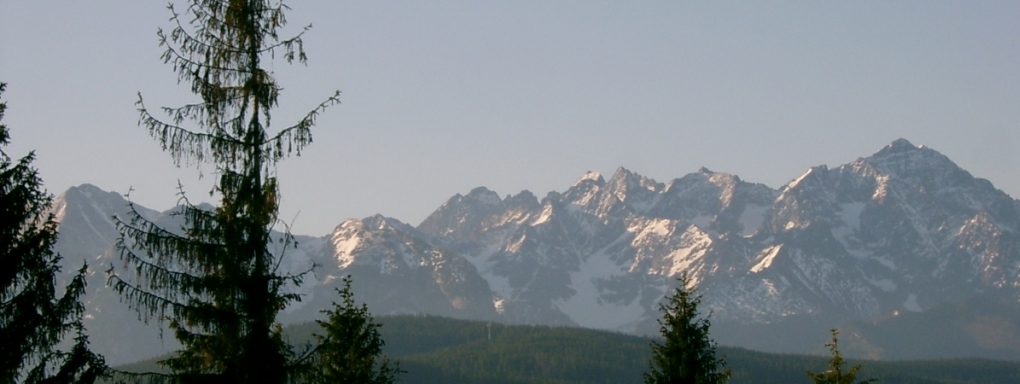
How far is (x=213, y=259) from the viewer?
3209cm

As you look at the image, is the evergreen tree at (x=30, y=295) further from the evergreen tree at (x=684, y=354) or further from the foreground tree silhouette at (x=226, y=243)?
the evergreen tree at (x=684, y=354)

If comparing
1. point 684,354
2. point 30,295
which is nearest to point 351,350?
point 684,354

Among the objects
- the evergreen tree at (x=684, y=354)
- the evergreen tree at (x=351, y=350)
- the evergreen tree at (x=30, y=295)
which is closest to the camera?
the evergreen tree at (x=30, y=295)

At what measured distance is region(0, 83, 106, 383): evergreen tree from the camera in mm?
31078

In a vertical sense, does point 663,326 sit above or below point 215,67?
below

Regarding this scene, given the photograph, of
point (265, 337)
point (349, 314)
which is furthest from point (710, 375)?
point (265, 337)

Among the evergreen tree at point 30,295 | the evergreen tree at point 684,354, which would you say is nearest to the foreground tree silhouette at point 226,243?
the evergreen tree at point 30,295

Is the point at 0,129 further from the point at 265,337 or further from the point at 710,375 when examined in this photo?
the point at 710,375

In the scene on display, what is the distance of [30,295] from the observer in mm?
31141

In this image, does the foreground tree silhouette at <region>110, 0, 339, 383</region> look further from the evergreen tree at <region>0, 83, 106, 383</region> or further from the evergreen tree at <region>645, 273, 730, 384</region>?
the evergreen tree at <region>645, 273, 730, 384</region>

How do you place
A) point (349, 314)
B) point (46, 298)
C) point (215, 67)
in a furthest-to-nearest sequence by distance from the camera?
point (349, 314) → point (215, 67) → point (46, 298)

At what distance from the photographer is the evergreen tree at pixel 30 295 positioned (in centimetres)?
3108

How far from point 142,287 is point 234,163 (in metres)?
3.48

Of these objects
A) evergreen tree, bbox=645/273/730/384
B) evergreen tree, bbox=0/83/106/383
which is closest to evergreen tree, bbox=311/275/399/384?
evergreen tree, bbox=645/273/730/384
